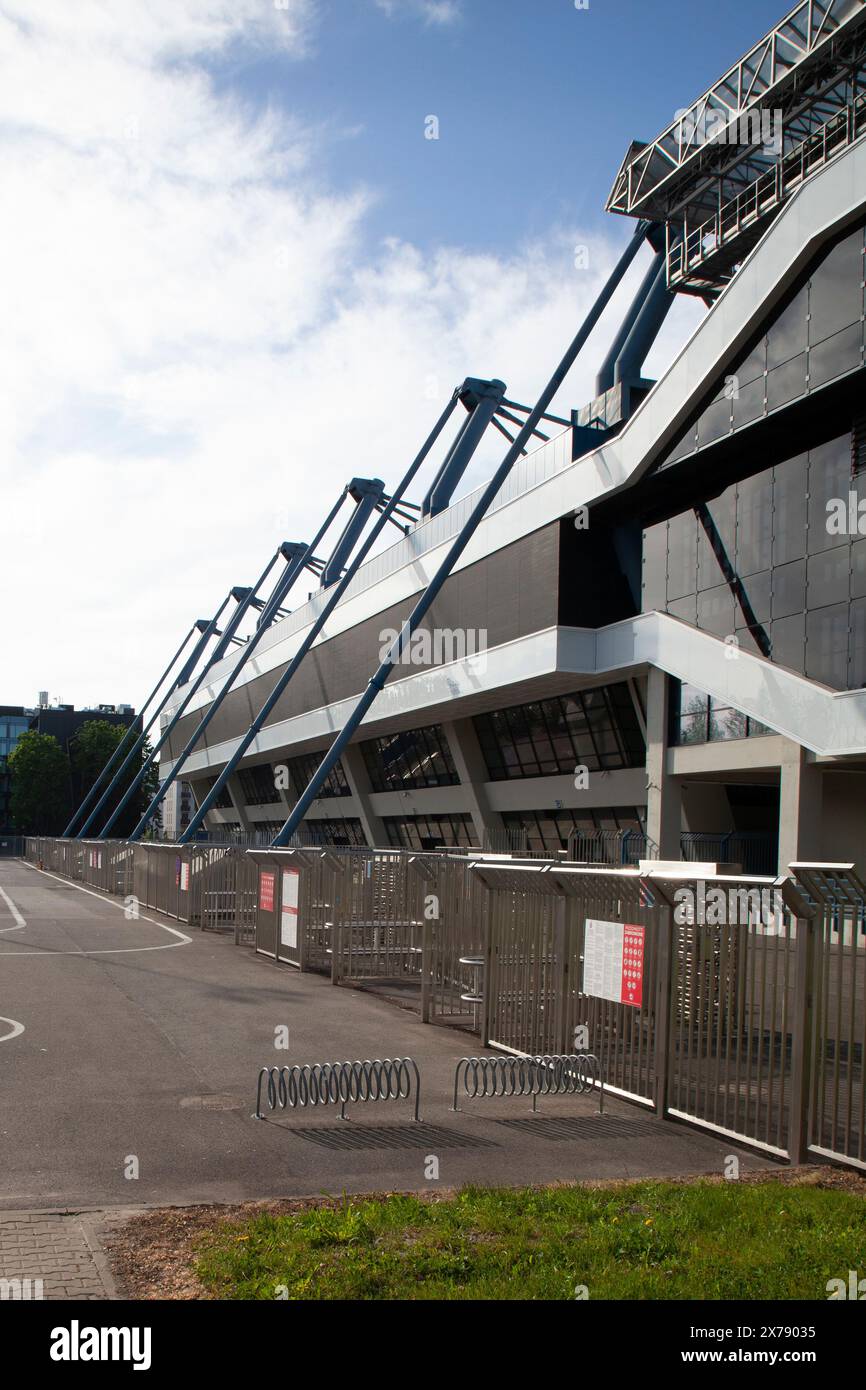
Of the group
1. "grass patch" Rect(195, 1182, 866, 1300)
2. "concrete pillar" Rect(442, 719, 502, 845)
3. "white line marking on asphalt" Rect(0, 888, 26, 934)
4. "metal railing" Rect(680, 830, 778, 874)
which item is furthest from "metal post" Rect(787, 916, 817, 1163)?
"concrete pillar" Rect(442, 719, 502, 845)

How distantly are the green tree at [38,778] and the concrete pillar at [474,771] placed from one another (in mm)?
76190

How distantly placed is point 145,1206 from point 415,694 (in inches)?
1383

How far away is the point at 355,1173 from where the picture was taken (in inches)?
300

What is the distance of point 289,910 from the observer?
20000mm

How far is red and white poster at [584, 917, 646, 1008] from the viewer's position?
32.9ft

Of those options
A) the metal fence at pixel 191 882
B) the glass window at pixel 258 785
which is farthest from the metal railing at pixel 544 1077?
the glass window at pixel 258 785

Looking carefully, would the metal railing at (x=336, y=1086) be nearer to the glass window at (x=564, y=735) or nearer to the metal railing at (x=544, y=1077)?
the metal railing at (x=544, y=1077)

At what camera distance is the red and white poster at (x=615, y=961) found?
10.0 metres

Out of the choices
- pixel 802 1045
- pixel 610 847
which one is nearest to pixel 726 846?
pixel 610 847

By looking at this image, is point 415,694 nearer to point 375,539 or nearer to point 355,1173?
point 375,539

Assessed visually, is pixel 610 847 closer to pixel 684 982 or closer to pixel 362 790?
pixel 362 790

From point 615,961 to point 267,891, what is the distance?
11989mm
